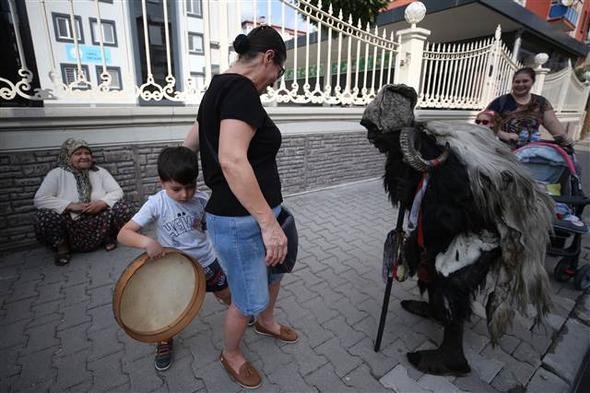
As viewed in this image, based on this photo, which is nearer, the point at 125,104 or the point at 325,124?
the point at 125,104

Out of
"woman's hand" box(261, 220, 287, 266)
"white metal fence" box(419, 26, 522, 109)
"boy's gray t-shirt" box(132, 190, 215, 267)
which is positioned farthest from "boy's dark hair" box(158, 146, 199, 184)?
"white metal fence" box(419, 26, 522, 109)

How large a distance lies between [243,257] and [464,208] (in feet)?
3.46

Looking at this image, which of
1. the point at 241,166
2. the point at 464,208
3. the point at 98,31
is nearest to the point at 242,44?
the point at 241,166

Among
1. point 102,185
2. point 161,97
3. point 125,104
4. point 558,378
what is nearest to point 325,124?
point 161,97

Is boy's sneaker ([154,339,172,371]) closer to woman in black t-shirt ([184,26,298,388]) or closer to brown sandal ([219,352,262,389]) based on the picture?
brown sandal ([219,352,262,389])

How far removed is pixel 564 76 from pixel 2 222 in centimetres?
1522

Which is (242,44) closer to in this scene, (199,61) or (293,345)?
(293,345)

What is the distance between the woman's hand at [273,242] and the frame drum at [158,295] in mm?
519

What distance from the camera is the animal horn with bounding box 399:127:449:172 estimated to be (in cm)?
Answer: 140

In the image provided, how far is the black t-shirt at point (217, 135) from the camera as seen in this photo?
4.02ft

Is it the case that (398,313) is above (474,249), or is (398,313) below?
below

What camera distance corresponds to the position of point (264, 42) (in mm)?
1305

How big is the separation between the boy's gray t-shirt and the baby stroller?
110 inches

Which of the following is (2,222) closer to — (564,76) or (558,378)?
(558,378)
